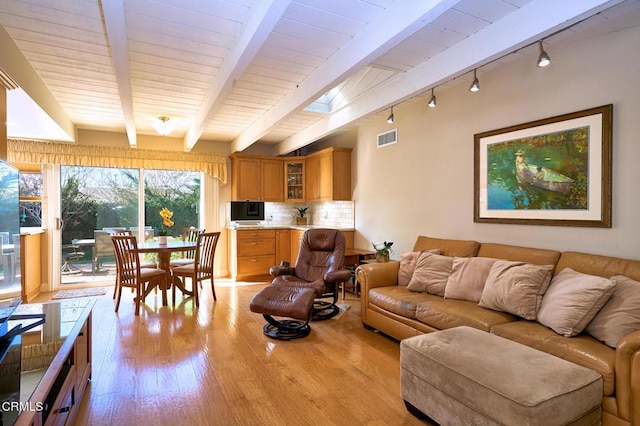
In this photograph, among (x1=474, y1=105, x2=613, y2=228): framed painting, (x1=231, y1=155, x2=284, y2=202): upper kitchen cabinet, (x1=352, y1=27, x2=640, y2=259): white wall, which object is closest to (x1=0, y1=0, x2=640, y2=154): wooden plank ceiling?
(x1=352, y1=27, x2=640, y2=259): white wall

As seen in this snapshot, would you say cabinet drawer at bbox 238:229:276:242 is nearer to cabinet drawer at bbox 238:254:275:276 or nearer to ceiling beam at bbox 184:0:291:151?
cabinet drawer at bbox 238:254:275:276

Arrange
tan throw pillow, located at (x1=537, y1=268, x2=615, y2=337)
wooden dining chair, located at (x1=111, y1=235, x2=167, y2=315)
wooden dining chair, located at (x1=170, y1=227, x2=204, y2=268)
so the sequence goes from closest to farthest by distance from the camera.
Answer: tan throw pillow, located at (x1=537, y1=268, x2=615, y2=337), wooden dining chair, located at (x1=111, y1=235, x2=167, y2=315), wooden dining chair, located at (x1=170, y1=227, x2=204, y2=268)

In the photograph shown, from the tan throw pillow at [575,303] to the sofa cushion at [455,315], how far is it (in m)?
0.30

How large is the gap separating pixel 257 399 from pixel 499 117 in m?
3.15

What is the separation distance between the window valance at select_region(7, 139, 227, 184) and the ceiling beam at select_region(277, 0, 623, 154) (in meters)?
3.30

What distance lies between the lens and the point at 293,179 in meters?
6.52

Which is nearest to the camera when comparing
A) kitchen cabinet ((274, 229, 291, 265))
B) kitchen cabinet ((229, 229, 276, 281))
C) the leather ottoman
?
the leather ottoman

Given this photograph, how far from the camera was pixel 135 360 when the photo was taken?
9.34 ft

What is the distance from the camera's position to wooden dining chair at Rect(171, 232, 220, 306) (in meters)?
4.43

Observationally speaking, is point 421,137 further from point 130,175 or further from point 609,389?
point 130,175

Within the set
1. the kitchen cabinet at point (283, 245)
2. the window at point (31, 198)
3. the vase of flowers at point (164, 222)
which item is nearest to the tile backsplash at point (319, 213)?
→ the kitchen cabinet at point (283, 245)

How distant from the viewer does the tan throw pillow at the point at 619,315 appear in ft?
6.36

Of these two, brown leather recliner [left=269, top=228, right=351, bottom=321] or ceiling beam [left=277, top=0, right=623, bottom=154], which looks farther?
brown leather recliner [left=269, top=228, right=351, bottom=321]

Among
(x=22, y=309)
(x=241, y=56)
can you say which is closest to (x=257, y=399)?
(x=22, y=309)
